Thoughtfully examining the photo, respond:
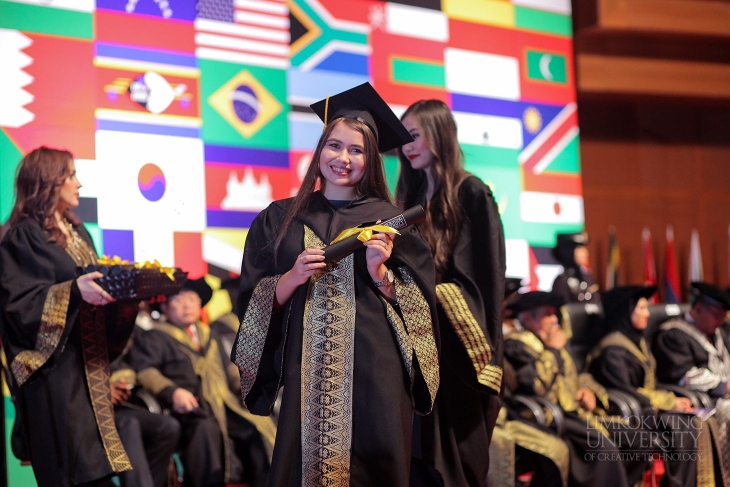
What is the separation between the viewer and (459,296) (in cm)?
359

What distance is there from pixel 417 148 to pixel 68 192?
1.64m

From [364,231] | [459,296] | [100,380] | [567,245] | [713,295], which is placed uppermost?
[567,245]

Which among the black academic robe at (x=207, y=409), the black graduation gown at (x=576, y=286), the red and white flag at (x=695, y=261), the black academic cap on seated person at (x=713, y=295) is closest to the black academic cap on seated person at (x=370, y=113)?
the black academic robe at (x=207, y=409)

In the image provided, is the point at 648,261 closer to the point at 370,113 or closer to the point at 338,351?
the point at 370,113

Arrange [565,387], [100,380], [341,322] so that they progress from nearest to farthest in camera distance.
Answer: [341,322] < [100,380] < [565,387]

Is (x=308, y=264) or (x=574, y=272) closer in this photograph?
(x=308, y=264)

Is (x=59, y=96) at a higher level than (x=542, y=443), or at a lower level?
higher

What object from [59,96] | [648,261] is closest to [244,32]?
[59,96]

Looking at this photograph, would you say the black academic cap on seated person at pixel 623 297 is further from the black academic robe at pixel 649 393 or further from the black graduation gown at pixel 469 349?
the black graduation gown at pixel 469 349

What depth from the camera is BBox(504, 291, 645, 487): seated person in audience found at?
17.9ft

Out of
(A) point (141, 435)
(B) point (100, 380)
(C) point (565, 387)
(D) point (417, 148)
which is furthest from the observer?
(C) point (565, 387)

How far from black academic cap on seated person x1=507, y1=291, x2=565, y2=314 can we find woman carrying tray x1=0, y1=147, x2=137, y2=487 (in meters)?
3.00

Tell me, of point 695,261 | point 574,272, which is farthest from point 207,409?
point 695,261

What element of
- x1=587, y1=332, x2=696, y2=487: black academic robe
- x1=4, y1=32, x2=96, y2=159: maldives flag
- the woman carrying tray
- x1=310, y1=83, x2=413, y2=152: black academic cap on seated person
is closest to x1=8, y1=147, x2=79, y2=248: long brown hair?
the woman carrying tray
